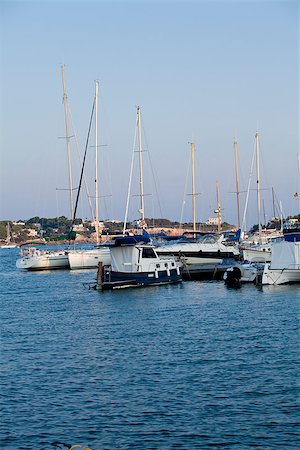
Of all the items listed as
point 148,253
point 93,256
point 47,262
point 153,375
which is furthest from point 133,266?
point 47,262

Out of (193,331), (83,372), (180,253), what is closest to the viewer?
(83,372)

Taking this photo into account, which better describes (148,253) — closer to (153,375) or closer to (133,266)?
(133,266)

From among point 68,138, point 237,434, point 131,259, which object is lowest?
point 237,434

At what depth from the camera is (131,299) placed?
1903 inches

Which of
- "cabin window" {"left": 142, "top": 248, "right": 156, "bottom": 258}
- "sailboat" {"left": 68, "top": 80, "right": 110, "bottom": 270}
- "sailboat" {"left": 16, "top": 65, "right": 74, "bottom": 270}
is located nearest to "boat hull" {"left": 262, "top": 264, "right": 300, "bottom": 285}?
"cabin window" {"left": 142, "top": 248, "right": 156, "bottom": 258}

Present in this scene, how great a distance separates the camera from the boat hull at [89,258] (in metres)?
79.7

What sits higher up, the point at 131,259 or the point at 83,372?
the point at 131,259

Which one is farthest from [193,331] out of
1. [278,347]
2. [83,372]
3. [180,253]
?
[180,253]

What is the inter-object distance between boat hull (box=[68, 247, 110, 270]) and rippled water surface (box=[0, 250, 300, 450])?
108ft

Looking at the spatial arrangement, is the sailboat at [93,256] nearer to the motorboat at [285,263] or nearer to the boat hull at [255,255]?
the boat hull at [255,255]

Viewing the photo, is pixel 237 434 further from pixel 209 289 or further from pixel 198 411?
pixel 209 289

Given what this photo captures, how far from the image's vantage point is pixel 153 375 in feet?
83.4

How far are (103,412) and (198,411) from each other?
2645 millimetres

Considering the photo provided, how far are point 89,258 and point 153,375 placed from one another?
55.4m
